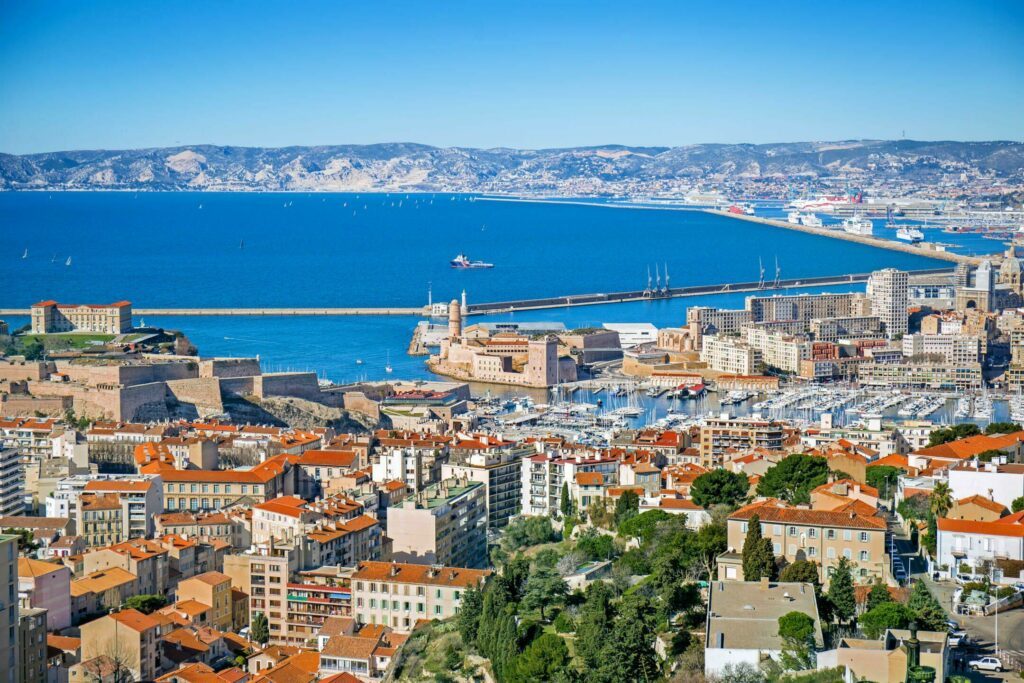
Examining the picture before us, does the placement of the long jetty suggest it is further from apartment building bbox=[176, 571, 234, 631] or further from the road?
the road

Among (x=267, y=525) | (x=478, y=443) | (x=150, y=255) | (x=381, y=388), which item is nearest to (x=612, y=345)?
(x=381, y=388)

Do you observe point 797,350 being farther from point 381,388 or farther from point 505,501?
point 505,501

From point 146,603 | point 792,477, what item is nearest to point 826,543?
point 792,477

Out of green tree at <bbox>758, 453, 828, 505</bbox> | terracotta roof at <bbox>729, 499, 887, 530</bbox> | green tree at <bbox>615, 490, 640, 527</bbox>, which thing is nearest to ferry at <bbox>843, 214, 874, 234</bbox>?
green tree at <bbox>758, 453, 828, 505</bbox>

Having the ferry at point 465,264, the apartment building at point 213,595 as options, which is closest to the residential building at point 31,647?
the apartment building at point 213,595

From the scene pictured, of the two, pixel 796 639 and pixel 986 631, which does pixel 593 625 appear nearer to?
pixel 796 639

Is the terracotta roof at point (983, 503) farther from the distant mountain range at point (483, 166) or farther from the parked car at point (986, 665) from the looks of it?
the distant mountain range at point (483, 166)
